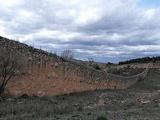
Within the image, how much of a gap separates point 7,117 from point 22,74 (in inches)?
238

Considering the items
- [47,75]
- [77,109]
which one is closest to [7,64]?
[47,75]

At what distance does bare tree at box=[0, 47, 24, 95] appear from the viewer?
1859 centimetres

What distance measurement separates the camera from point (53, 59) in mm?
21422

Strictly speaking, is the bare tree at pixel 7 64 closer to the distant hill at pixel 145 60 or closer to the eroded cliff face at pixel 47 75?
the eroded cliff face at pixel 47 75

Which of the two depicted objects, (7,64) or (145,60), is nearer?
(7,64)

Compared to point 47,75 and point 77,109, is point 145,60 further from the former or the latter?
point 77,109

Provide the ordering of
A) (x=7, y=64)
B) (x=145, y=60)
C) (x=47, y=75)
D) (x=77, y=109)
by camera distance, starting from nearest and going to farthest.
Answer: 1. (x=77, y=109)
2. (x=7, y=64)
3. (x=47, y=75)
4. (x=145, y=60)

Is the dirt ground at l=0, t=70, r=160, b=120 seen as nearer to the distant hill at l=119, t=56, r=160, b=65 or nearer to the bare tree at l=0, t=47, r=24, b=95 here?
the bare tree at l=0, t=47, r=24, b=95

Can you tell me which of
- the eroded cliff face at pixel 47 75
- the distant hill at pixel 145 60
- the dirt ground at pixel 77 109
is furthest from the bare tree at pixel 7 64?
the distant hill at pixel 145 60

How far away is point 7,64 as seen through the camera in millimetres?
18625

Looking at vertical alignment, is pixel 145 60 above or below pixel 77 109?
above

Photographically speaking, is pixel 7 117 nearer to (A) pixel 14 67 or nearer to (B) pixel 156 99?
(A) pixel 14 67

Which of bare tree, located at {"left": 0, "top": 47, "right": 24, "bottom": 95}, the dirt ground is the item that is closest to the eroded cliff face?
bare tree, located at {"left": 0, "top": 47, "right": 24, "bottom": 95}

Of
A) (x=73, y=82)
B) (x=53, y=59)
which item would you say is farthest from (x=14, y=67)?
(x=73, y=82)
